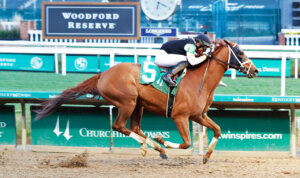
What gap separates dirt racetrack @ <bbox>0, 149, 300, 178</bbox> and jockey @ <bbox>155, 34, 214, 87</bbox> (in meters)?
1.00

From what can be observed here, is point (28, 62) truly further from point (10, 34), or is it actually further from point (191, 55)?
point (10, 34)

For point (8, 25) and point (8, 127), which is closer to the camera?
point (8, 127)

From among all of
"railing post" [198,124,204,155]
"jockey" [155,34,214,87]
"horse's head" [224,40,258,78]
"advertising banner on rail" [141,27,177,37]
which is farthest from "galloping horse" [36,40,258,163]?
"advertising banner on rail" [141,27,177,37]

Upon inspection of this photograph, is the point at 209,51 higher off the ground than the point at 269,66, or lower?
higher

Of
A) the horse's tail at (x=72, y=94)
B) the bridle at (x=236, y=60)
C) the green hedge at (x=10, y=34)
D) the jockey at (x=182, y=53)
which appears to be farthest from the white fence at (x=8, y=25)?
the bridle at (x=236, y=60)

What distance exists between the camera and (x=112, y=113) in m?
7.54

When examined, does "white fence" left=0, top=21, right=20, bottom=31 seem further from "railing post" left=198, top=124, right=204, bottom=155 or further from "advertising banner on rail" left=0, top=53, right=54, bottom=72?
"railing post" left=198, top=124, right=204, bottom=155

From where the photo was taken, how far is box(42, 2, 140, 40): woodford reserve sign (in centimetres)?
963

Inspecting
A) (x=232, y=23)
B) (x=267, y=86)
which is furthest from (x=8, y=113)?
(x=232, y=23)

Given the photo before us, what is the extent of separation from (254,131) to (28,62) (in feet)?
17.3

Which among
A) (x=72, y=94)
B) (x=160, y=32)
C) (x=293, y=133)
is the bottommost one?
(x=293, y=133)

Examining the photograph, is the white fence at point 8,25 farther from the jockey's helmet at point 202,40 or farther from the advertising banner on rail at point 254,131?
the jockey's helmet at point 202,40

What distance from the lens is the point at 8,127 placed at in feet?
25.1

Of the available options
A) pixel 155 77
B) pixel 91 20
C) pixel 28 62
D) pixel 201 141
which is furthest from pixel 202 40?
pixel 28 62
